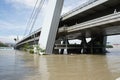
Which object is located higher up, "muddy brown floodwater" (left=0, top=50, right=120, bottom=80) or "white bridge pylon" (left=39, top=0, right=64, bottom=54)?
"white bridge pylon" (left=39, top=0, right=64, bottom=54)

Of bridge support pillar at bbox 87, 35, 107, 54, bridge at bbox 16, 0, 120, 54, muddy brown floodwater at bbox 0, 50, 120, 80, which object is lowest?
muddy brown floodwater at bbox 0, 50, 120, 80

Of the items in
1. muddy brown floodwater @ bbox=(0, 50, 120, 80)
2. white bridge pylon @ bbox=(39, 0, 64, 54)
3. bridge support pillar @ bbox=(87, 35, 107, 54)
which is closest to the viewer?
muddy brown floodwater @ bbox=(0, 50, 120, 80)

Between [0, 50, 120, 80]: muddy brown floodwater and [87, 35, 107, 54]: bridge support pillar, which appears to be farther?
[87, 35, 107, 54]: bridge support pillar

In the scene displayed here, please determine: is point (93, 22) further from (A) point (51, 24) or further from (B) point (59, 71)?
(B) point (59, 71)

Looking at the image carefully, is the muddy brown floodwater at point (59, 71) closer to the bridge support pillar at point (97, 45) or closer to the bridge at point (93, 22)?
the bridge at point (93, 22)

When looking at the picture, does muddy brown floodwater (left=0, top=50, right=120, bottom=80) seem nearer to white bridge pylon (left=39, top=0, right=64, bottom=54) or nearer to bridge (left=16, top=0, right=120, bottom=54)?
bridge (left=16, top=0, right=120, bottom=54)

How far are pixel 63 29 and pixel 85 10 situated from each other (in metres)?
8.46

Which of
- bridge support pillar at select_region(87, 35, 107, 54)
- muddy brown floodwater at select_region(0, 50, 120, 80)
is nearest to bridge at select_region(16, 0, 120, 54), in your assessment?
bridge support pillar at select_region(87, 35, 107, 54)

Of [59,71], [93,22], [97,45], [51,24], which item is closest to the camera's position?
[59,71]

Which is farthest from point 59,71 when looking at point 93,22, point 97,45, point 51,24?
point 97,45

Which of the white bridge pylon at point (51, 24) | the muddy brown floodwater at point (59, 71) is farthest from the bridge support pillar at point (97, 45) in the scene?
the muddy brown floodwater at point (59, 71)

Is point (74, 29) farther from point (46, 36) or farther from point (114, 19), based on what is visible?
point (114, 19)

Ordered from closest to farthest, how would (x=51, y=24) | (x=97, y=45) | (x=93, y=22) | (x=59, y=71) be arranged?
(x=59, y=71) < (x=93, y=22) < (x=51, y=24) < (x=97, y=45)

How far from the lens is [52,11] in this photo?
40406mm
